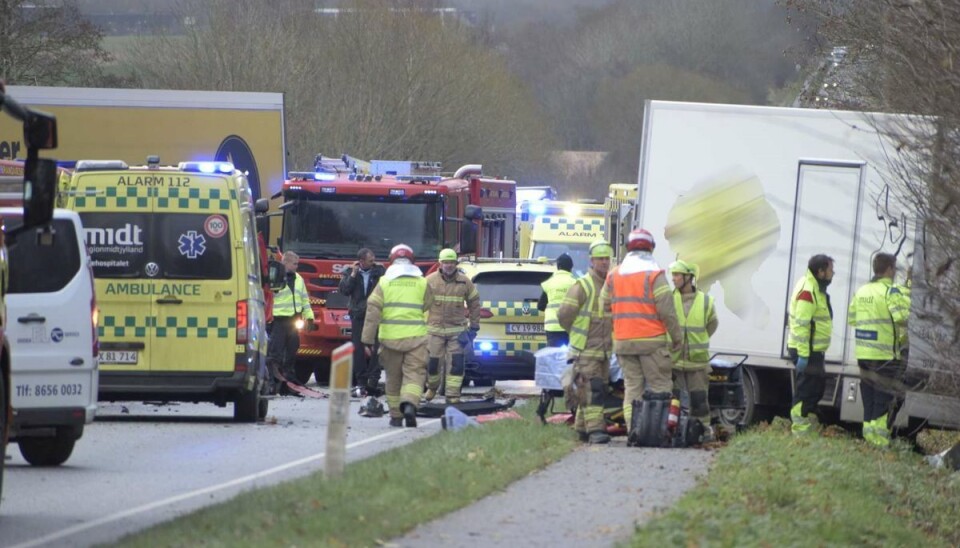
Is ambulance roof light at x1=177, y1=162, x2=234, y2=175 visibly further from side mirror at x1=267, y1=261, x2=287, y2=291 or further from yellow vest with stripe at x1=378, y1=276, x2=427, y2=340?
side mirror at x1=267, y1=261, x2=287, y2=291

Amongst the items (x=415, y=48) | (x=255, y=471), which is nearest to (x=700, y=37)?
(x=415, y=48)

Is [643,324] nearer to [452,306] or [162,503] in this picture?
[162,503]

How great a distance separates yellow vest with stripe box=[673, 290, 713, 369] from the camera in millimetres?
14984

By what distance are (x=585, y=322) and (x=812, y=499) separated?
391 centimetres

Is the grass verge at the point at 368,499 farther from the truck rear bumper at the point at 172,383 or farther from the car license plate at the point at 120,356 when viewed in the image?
the car license plate at the point at 120,356

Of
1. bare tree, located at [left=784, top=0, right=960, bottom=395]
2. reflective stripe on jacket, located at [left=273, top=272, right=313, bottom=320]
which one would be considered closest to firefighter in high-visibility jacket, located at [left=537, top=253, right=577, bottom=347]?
reflective stripe on jacket, located at [left=273, top=272, right=313, bottom=320]

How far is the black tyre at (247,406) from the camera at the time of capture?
56.1 feet

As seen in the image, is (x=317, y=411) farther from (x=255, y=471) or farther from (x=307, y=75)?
(x=307, y=75)

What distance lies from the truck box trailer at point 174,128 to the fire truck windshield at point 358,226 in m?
0.64

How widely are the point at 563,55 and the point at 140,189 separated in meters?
64.7

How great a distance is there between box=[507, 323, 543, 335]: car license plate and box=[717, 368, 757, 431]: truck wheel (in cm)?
551

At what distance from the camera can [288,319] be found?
22.4 metres

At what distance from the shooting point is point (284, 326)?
22453 millimetres

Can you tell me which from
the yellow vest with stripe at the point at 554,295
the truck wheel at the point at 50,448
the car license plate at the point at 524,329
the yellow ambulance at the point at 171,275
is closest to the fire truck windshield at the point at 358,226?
the car license plate at the point at 524,329
